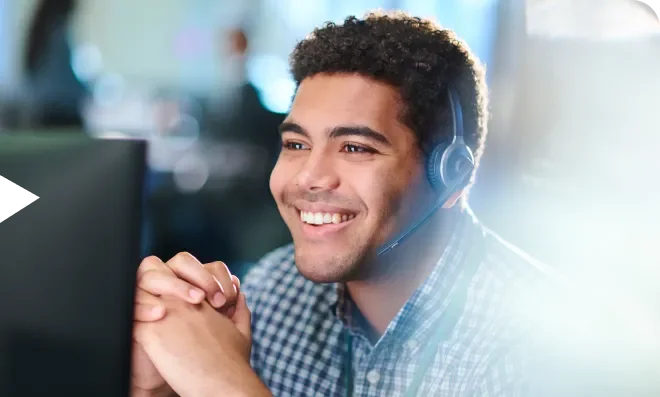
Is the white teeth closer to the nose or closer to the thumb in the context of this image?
the nose

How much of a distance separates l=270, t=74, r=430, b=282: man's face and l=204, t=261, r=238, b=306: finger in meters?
0.15

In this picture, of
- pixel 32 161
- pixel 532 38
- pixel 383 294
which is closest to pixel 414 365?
pixel 383 294

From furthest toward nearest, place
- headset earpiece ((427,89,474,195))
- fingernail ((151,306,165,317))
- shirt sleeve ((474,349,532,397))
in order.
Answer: headset earpiece ((427,89,474,195))
shirt sleeve ((474,349,532,397))
fingernail ((151,306,165,317))

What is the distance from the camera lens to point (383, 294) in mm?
907

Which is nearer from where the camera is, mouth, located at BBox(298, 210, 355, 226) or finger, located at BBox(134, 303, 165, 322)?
finger, located at BBox(134, 303, 165, 322)

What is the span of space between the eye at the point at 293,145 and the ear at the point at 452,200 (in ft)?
0.64

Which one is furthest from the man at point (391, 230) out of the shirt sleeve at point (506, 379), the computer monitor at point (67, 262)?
the computer monitor at point (67, 262)

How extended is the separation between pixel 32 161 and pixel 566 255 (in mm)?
583

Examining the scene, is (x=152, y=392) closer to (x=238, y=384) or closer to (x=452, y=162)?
(x=238, y=384)

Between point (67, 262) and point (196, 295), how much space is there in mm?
219

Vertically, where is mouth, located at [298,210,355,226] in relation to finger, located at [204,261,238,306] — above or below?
above

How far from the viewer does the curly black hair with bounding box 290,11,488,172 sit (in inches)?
30.7

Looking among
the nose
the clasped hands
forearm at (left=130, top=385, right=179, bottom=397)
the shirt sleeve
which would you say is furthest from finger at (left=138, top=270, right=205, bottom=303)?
the shirt sleeve

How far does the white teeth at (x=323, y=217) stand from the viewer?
0.82m
